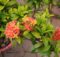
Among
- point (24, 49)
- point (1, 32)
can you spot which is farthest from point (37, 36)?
point (24, 49)

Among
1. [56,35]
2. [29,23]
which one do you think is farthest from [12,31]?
[56,35]

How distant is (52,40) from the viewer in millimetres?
1511

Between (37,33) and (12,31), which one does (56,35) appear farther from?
(12,31)

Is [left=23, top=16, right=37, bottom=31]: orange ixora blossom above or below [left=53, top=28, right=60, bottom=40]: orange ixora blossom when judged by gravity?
above

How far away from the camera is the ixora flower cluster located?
150cm

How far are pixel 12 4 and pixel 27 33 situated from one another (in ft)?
1.33

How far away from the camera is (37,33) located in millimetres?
1539

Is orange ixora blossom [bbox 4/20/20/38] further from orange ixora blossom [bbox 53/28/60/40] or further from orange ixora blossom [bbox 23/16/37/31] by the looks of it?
orange ixora blossom [bbox 53/28/60/40]

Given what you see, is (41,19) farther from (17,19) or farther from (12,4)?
(12,4)

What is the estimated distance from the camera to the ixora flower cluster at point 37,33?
1.50 m

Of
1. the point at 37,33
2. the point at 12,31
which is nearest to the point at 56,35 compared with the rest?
the point at 37,33

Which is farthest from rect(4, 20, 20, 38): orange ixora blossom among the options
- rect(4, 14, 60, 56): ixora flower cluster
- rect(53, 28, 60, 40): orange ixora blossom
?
rect(53, 28, 60, 40): orange ixora blossom

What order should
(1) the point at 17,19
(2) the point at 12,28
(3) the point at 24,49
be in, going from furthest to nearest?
(3) the point at 24,49
(1) the point at 17,19
(2) the point at 12,28

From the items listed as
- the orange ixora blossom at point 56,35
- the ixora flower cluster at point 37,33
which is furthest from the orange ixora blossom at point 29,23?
the orange ixora blossom at point 56,35
